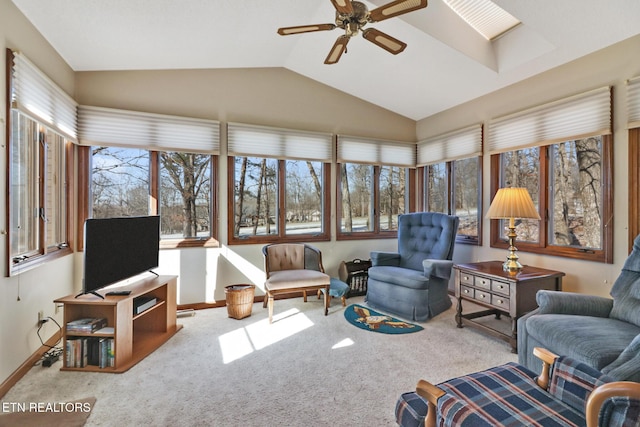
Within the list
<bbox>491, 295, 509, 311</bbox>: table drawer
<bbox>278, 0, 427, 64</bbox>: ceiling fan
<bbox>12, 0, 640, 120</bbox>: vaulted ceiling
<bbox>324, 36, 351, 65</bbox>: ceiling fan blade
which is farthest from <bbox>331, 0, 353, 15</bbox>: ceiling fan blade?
<bbox>491, 295, 509, 311</bbox>: table drawer

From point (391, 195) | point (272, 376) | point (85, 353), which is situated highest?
point (391, 195)

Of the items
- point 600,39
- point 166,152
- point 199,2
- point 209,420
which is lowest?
point 209,420

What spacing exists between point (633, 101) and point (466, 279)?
6.69ft

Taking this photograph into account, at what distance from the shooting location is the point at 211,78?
3.76m

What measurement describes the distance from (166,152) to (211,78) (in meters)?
1.06

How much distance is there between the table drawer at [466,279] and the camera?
309 cm

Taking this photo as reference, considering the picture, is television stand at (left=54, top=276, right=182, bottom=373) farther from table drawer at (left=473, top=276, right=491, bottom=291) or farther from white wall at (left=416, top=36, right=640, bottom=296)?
white wall at (left=416, top=36, right=640, bottom=296)

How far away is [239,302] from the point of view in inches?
131

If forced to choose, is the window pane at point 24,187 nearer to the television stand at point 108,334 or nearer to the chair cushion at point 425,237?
the television stand at point 108,334

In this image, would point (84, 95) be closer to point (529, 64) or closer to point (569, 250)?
point (529, 64)

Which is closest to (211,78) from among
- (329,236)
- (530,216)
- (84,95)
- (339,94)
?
(84,95)

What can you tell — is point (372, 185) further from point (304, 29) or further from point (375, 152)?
point (304, 29)

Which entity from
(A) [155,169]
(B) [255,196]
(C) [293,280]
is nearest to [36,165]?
(A) [155,169]

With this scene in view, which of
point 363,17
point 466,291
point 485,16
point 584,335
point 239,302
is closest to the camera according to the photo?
point 584,335
